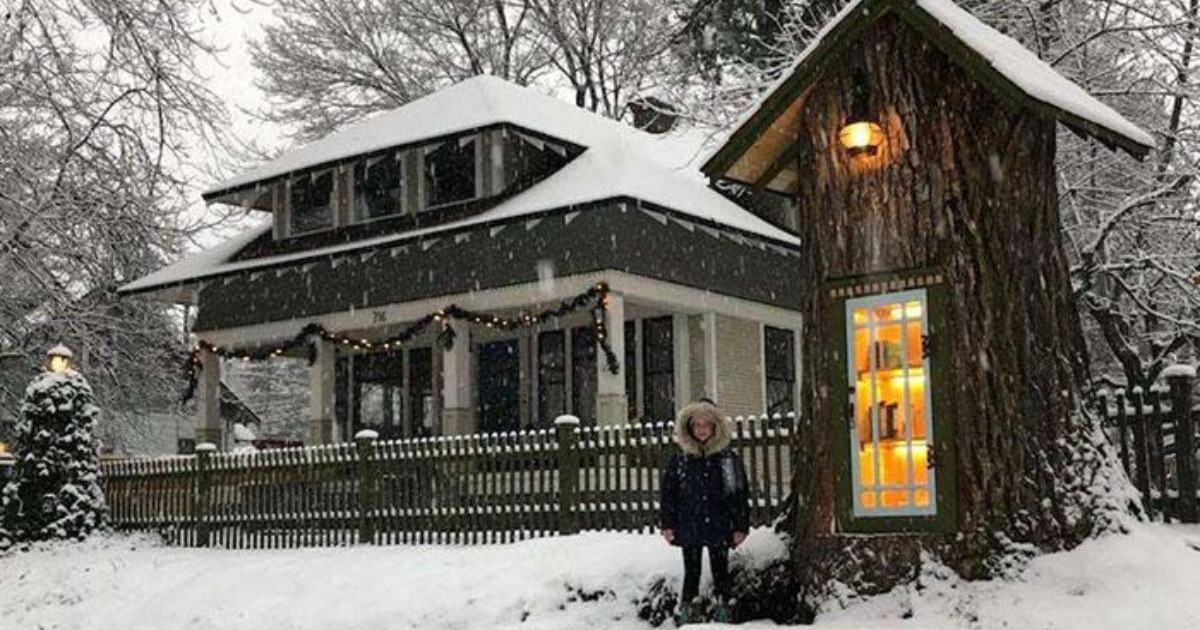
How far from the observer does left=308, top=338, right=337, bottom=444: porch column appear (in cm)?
2275

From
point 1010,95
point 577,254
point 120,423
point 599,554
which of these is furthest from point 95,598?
point 120,423

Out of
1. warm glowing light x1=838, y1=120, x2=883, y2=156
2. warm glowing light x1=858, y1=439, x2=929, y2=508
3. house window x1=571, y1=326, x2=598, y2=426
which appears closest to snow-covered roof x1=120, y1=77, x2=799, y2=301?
house window x1=571, y1=326, x2=598, y2=426

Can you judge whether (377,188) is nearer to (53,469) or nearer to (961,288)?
(53,469)

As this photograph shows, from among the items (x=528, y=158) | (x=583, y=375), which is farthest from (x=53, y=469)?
(x=528, y=158)

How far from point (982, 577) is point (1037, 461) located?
0.94 metres

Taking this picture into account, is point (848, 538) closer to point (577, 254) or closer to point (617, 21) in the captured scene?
point (577, 254)

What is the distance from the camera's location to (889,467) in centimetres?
1009

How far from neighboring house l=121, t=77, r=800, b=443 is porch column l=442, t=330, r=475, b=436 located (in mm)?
35

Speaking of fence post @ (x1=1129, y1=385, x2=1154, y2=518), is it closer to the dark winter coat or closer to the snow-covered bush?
the dark winter coat

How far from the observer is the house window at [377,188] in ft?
74.8

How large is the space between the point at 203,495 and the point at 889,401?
1063 centimetres

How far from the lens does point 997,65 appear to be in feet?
30.7

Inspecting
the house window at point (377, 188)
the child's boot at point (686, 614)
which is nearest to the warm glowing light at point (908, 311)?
the child's boot at point (686, 614)

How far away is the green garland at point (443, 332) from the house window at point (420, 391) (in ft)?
1.35
